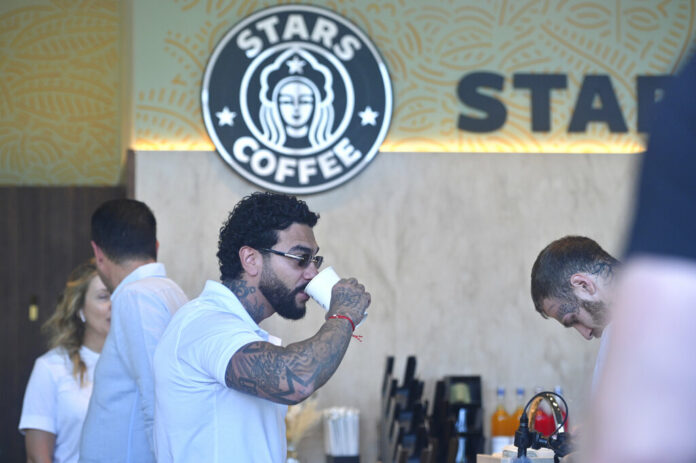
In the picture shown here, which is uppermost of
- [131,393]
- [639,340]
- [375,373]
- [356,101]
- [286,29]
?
[286,29]

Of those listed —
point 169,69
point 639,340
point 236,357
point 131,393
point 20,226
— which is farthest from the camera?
point 20,226

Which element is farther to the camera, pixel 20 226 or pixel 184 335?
pixel 20 226

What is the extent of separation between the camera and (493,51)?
4.22 metres

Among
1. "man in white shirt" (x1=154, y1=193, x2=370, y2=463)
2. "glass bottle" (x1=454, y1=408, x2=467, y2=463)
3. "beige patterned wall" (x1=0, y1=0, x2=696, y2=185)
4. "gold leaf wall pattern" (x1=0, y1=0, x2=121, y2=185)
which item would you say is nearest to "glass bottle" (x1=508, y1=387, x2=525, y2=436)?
"glass bottle" (x1=454, y1=408, x2=467, y2=463)

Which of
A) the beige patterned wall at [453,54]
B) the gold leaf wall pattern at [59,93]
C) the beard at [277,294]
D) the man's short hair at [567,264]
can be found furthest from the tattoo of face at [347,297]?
the gold leaf wall pattern at [59,93]

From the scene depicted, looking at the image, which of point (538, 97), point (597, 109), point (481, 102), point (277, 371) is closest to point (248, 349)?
point (277, 371)

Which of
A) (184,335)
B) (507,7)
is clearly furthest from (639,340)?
(507,7)

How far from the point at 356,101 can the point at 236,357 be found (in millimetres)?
2491

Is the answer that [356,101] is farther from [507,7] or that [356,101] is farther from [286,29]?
[507,7]

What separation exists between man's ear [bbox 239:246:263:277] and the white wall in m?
1.92

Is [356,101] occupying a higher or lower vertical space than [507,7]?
lower

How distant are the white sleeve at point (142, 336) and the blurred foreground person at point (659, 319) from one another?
211cm

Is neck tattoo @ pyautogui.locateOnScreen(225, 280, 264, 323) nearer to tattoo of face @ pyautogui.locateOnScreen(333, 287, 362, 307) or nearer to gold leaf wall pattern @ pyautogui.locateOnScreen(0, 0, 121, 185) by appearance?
tattoo of face @ pyautogui.locateOnScreen(333, 287, 362, 307)

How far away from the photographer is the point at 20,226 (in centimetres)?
475
